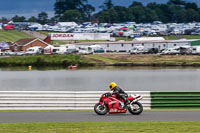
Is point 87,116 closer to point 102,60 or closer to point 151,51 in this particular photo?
point 102,60

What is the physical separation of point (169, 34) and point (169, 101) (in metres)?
157

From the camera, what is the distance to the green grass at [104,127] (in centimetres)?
1706

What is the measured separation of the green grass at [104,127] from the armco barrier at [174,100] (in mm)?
5552

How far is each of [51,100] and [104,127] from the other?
23.2 ft

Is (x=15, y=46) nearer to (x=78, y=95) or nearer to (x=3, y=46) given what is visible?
(x=3, y=46)

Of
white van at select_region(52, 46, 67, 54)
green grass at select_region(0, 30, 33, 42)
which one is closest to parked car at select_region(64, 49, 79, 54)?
white van at select_region(52, 46, 67, 54)

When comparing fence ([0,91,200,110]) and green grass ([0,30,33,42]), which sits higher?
green grass ([0,30,33,42])

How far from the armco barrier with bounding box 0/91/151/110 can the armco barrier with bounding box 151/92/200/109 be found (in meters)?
0.37

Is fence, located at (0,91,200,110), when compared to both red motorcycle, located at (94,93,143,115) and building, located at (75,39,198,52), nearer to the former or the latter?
red motorcycle, located at (94,93,143,115)

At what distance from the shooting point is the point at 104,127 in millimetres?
17750

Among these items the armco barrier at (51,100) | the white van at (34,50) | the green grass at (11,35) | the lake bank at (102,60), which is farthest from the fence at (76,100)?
the green grass at (11,35)

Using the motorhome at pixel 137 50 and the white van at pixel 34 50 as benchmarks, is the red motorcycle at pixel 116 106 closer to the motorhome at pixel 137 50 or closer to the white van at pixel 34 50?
the motorhome at pixel 137 50

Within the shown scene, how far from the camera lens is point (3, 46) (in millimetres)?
120312

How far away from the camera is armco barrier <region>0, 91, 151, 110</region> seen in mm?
24094
